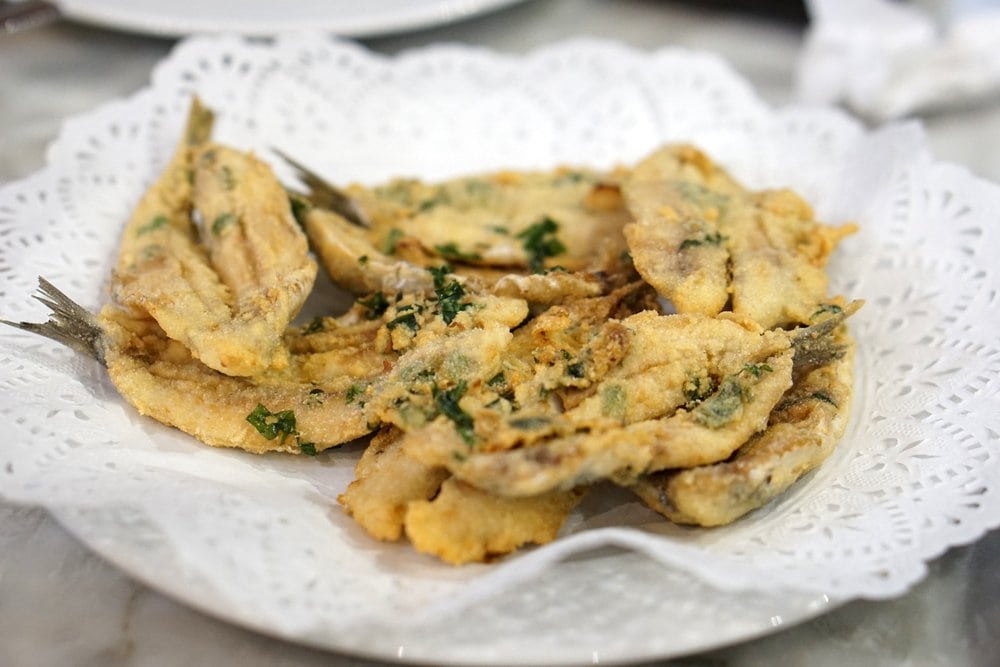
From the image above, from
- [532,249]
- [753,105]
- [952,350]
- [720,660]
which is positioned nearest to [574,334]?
[532,249]

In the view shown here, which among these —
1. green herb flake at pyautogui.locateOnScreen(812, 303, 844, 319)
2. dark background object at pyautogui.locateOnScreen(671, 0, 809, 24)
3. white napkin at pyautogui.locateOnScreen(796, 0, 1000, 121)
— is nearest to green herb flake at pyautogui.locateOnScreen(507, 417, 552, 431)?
green herb flake at pyautogui.locateOnScreen(812, 303, 844, 319)

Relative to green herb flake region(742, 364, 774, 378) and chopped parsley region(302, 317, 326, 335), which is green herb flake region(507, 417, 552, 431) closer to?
green herb flake region(742, 364, 774, 378)

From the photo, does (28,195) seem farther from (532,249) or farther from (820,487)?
(820,487)

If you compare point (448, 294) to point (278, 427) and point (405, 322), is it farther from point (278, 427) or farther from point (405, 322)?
point (278, 427)

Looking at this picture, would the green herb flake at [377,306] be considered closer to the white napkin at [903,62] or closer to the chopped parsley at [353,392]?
the chopped parsley at [353,392]

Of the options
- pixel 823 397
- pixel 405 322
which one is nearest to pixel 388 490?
pixel 405 322
